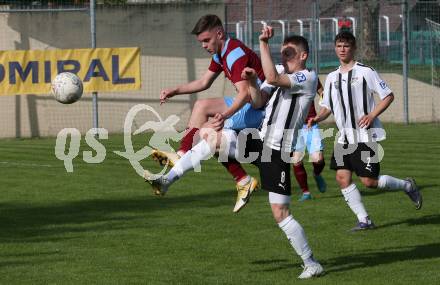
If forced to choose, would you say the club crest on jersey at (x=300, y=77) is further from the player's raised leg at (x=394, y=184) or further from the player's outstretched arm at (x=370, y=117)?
the player's raised leg at (x=394, y=184)

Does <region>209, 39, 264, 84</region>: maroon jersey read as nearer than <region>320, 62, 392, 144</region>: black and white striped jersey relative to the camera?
Yes

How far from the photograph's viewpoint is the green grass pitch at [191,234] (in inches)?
355

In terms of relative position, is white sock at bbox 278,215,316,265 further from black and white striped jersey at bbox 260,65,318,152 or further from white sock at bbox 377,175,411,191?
white sock at bbox 377,175,411,191

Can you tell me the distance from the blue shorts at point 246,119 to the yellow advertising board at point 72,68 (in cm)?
1628

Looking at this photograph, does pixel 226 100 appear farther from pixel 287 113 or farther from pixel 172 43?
pixel 172 43

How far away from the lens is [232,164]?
10.5 metres

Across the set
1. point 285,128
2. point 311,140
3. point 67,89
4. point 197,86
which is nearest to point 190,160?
point 197,86

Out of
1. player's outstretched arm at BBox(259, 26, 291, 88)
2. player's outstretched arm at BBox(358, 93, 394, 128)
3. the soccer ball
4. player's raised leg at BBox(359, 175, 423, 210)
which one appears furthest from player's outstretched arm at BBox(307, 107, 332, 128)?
the soccer ball

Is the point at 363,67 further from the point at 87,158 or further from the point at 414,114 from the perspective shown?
the point at 414,114

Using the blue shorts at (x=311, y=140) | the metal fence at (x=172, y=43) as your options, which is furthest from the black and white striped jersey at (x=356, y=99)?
the metal fence at (x=172, y=43)

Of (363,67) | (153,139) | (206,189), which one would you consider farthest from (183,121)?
(363,67)

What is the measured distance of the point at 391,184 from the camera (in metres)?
11.9

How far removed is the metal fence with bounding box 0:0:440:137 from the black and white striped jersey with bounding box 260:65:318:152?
664 inches

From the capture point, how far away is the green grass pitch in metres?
9.02
